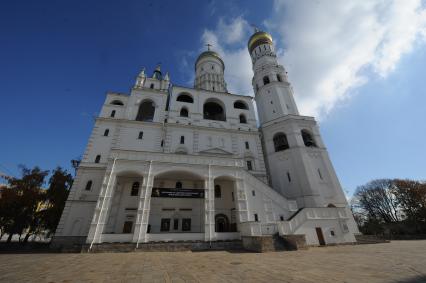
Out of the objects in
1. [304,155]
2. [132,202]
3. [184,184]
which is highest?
[304,155]

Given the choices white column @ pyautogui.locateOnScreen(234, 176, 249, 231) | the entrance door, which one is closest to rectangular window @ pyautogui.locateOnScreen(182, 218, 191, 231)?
white column @ pyautogui.locateOnScreen(234, 176, 249, 231)

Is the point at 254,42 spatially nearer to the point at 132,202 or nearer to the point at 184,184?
the point at 184,184

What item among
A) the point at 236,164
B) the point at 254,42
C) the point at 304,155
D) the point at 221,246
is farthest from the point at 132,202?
the point at 254,42

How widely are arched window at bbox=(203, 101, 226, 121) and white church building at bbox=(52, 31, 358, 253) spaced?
20 cm

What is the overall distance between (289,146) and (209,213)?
15.3m

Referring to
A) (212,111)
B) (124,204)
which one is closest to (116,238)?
(124,204)

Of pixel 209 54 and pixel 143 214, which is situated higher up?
pixel 209 54

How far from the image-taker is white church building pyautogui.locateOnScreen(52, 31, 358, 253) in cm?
1688

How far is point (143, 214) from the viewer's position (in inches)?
622

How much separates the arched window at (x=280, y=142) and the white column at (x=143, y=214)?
18787mm

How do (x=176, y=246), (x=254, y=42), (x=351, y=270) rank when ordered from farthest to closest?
(x=254, y=42) → (x=176, y=246) → (x=351, y=270)

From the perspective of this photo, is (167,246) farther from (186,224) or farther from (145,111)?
(145,111)

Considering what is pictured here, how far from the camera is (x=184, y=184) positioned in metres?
21.6

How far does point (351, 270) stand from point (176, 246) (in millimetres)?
12124
